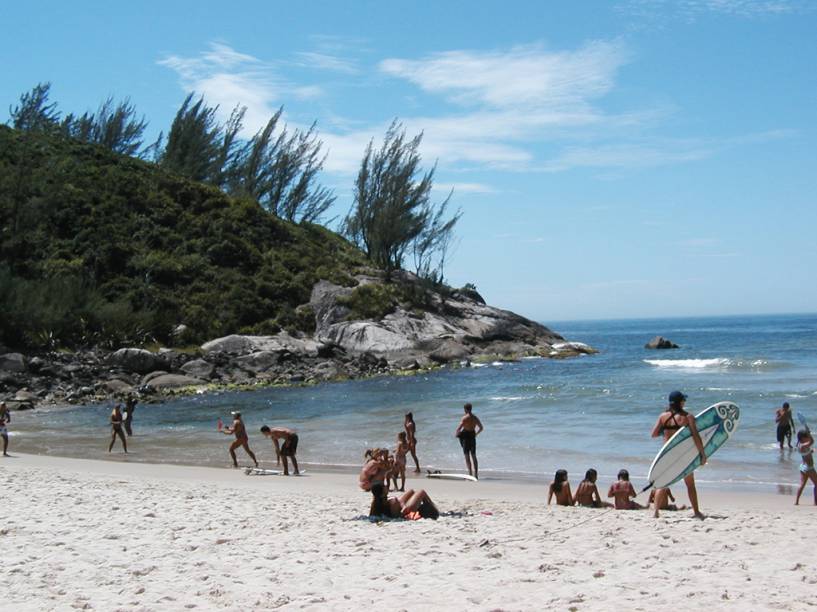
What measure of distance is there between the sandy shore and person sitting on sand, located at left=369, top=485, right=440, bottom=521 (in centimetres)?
22

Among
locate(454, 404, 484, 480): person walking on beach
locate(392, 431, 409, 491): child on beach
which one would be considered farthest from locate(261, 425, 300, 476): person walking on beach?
locate(454, 404, 484, 480): person walking on beach

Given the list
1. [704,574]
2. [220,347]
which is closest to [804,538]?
[704,574]

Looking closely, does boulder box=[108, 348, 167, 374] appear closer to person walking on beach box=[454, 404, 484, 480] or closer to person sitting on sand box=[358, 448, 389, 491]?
person walking on beach box=[454, 404, 484, 480]

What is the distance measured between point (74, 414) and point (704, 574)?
84.0 ft

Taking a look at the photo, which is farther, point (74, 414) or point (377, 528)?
point (74, 414)

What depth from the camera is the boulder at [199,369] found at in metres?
38.6

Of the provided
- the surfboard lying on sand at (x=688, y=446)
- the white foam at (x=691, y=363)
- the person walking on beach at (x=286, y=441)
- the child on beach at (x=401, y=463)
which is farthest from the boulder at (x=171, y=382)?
the surfboard lying on sand at (x=688, y=446)

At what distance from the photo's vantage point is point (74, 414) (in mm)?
28641

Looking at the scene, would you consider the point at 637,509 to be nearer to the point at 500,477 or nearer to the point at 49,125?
Result: the point at 500,477

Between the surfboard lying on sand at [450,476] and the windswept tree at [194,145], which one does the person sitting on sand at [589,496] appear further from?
the windswept tree at [194,145]

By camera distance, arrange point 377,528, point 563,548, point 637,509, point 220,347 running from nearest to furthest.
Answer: point 563,548
point 377,528
point 637,509
point 220,347

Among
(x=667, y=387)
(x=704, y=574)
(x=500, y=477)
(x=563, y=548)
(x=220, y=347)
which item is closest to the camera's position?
(x=704, y=574)

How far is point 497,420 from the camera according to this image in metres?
24.8

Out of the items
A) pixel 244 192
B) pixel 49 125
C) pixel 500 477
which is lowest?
pixel 500 477
